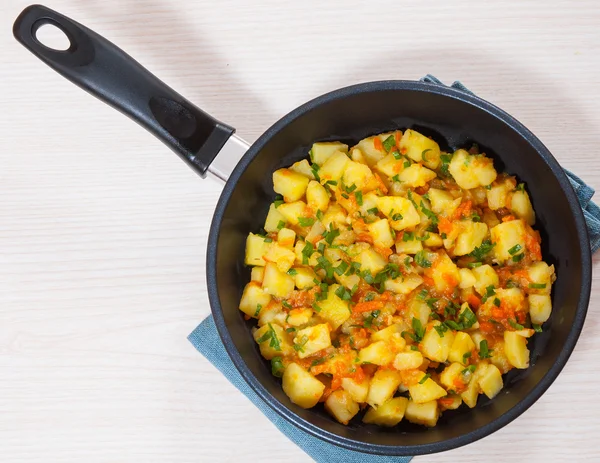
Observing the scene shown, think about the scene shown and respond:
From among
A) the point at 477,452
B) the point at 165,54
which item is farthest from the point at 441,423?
the point at 165,54

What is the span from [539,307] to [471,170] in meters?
0.37

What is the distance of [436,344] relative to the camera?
157 cm

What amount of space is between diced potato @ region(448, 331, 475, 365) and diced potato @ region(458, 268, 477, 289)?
0.39 ft

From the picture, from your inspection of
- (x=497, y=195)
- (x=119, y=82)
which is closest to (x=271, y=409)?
(x=497, y=195)

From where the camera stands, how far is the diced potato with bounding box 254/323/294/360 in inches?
65.2

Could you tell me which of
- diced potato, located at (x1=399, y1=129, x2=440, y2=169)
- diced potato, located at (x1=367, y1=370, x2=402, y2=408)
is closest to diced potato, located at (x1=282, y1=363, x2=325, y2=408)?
diced potato, located at (x1=367, y1=370, x2=402, y2=408)

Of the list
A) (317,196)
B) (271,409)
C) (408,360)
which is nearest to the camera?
(408,360)

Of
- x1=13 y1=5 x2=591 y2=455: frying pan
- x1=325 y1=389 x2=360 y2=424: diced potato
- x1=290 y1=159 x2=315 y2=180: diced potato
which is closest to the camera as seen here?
x1=13 y1=5 x2=591 y2=455: frying pan

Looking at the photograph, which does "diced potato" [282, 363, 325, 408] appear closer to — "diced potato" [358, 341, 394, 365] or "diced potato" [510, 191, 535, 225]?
"diced potato" [358, 341, 394, 365]

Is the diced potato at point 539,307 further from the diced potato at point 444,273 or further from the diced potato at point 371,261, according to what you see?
the diced potato at point 371,261

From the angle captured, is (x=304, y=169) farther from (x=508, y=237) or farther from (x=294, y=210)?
(x=508, y=237)

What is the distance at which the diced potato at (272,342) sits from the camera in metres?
1.66

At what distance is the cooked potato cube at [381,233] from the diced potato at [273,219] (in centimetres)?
25

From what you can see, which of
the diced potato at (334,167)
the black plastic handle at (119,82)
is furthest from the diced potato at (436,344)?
the black plastic handle at (119,82)
